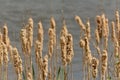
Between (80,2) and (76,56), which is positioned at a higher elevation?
(80,2)

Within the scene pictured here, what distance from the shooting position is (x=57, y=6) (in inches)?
404

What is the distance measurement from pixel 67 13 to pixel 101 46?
6.57 metres

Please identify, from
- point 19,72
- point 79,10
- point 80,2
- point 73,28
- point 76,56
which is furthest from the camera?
point 80,2

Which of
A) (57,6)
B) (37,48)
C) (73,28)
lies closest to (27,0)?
(57,6)

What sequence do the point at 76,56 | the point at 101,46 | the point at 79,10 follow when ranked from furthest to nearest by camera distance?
the point at 79,10
the point at 76,56
the point at 101,46

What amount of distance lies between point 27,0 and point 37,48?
352 inches

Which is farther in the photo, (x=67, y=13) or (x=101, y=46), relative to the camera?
(x=67, y=13)

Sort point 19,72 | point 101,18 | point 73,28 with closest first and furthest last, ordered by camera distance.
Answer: point 19,72, point 101,18, point 73,28

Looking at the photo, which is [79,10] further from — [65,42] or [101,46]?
[65,42]

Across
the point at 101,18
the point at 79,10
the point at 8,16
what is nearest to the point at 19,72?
the point at 101,18

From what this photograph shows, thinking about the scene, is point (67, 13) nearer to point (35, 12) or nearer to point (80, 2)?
point (35, 12)

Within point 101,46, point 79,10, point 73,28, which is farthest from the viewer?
point 79,10

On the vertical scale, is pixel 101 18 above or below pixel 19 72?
above

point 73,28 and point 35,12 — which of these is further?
point 35,12
